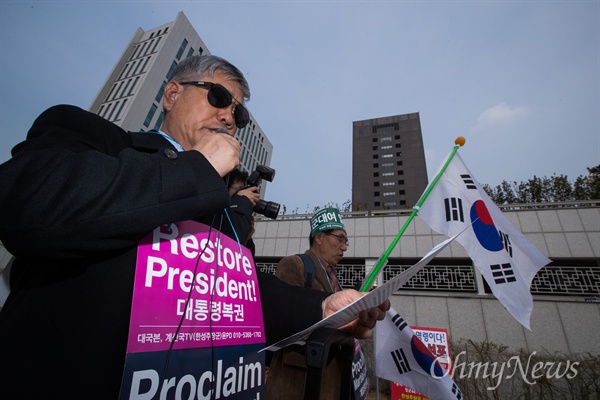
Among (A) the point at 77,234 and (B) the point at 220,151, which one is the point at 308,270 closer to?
(B) the point at 220,151

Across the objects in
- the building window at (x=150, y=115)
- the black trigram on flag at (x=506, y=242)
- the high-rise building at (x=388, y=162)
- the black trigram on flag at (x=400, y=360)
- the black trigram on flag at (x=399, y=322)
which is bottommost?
the black trigram on flag at (x=400, y=360)

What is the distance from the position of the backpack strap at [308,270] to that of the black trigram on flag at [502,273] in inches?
66.2

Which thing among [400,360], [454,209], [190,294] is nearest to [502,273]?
[454,209]

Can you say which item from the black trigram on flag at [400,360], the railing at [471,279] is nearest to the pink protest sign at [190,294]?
the black trigram on flag at [400,360]

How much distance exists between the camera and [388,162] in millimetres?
57719

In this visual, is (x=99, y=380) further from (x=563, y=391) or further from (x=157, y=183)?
(x=563, y=391)

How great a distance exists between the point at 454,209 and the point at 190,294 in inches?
107

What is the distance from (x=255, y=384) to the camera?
1.08 m

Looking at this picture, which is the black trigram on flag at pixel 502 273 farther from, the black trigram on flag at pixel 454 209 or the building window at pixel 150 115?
the building window at pixel 150 115

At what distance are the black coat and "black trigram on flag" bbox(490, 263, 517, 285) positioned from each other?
8.79 ft

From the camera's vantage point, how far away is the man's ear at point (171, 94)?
1.58m

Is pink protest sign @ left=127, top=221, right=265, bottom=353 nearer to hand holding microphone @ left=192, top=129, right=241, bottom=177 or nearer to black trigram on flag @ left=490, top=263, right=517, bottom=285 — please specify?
hand holding microphone @ left=192, top=129, right=241, bottom=177

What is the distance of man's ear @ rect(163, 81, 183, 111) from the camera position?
1580mm

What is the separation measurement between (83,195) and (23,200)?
0.11m
